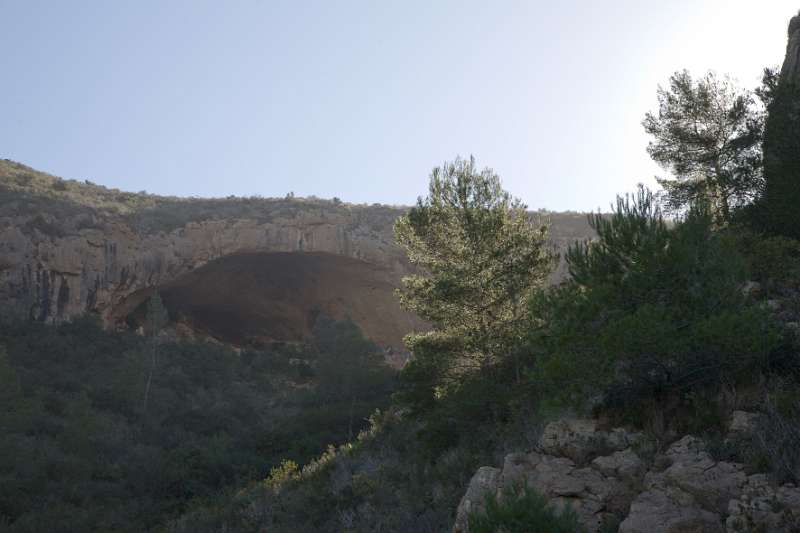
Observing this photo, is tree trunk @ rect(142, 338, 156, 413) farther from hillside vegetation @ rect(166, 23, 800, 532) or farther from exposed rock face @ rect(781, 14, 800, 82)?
exposed rock face @ rect(781, 14, 800, 82)

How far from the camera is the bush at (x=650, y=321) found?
9133mm

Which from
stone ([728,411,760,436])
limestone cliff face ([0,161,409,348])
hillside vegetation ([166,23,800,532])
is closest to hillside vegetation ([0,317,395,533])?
limestone cliff face ([0,161,409,348])

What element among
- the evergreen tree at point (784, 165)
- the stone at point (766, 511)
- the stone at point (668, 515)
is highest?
the evergreen tree at point (784, 165)

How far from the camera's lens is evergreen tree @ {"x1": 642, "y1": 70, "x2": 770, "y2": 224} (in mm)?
19531

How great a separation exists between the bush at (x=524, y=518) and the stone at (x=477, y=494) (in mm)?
1702

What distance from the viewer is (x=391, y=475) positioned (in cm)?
1609

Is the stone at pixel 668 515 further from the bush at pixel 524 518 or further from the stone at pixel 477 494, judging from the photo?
the stone at pixel 477 494

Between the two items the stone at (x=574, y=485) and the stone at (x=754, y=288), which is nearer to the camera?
the stone at (x=574, y=485)

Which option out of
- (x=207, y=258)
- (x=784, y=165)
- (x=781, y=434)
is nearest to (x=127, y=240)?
(x=207, y=258)

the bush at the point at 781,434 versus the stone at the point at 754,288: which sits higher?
the stone at the point at 754,288

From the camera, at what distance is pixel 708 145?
21.1 m

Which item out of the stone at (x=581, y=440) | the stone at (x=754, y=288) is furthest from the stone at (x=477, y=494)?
the stone at (x=754, y=288)

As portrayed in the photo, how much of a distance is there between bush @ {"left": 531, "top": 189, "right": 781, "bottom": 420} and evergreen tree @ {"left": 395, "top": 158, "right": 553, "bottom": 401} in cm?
528

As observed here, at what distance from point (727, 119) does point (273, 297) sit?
3116cm
